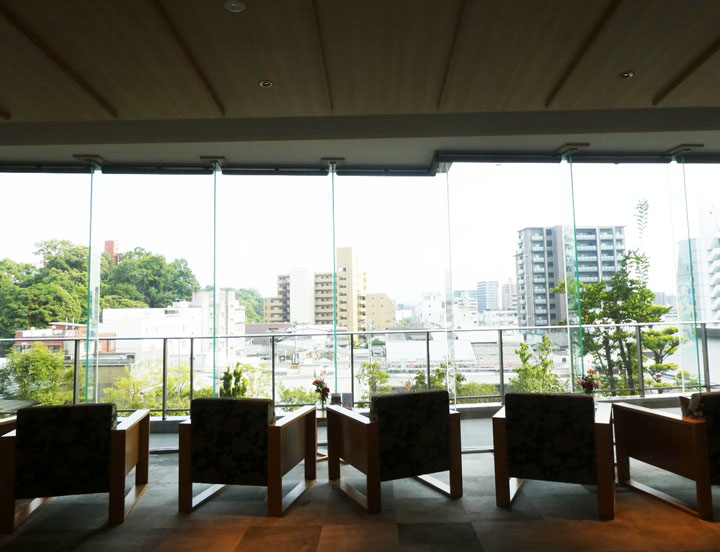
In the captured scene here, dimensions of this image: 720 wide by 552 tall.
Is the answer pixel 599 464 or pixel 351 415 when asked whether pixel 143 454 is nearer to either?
pixel 351 415

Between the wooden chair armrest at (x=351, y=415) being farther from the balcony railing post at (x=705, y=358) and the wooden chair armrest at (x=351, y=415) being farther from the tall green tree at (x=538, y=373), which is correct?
the balcony railing post at (x=705, y=358)

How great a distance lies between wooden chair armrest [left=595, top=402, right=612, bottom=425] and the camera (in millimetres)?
2962

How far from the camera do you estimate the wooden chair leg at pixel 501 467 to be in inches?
121

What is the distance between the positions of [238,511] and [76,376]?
3.01 metres

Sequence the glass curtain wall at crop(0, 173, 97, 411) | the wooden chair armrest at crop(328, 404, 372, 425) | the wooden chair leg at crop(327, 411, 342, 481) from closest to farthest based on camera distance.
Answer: the wooden chair armrest at crop(328, 404, 372, 425) → the wooden chair leg at crop(327, 411, 342, 481) → the glass curtain wall at crop(0, 173, 97, 411)

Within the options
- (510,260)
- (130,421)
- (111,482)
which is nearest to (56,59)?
(130,421)

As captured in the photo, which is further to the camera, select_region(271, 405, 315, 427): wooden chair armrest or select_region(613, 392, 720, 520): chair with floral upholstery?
select_region(271, 405, 315, 427): wooden chair armrest

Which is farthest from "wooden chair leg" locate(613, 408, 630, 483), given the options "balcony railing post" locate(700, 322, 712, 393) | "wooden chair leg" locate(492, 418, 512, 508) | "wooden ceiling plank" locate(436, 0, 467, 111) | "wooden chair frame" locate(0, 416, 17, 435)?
"wooden chair frame" locate(0, 416, 17, 435)

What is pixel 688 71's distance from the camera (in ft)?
10.4

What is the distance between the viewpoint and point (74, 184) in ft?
16.5

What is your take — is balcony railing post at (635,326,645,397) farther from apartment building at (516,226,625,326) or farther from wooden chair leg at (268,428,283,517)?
wooden chair leg at (268,428,283,517)

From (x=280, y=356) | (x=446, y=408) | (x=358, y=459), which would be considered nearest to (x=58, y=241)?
→ (x=280, y=356)

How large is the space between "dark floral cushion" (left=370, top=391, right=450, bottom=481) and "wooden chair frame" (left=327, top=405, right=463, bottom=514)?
0.19ft

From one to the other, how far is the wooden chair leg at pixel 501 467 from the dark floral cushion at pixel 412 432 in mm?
326
